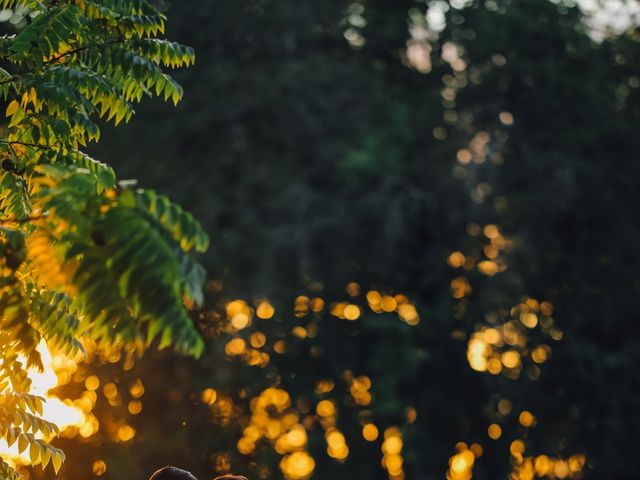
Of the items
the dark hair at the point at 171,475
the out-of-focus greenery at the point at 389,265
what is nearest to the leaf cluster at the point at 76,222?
the dark hair at the point at 171,475

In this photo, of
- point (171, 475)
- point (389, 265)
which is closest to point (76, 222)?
point (171, 475)

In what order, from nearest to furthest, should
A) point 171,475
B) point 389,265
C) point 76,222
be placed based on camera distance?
point 76,222 → point 171,475 → point 389,265

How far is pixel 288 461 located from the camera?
29.7 meters

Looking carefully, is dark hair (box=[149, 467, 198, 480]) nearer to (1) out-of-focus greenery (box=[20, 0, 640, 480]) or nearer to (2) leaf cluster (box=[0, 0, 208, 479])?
(2) leaf cluster (box=[0, 0, 208, 479])

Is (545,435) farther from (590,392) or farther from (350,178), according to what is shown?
(350,178)

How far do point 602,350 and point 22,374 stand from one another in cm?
2197

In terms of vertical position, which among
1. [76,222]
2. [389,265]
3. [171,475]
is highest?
[76,222]

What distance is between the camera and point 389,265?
1134 inches

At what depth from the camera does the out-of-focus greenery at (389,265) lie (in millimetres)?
28203

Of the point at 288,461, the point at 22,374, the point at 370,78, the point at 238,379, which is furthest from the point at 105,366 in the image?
the point at 22,374

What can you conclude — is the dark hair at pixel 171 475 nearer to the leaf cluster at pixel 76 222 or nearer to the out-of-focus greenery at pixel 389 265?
the leaf cluster at pixel 76 222

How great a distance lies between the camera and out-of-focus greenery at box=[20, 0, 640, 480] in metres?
28.2

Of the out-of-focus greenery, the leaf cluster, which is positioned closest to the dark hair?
the leaf cluster

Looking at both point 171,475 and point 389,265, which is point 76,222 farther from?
point 389,265
